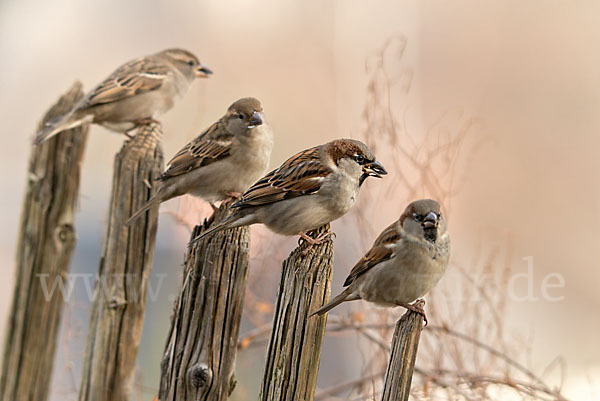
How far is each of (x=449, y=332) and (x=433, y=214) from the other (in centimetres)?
102

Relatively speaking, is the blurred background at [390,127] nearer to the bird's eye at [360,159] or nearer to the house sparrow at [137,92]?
the house sparrow at [137,92]

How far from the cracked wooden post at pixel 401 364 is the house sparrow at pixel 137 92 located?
2148 mm

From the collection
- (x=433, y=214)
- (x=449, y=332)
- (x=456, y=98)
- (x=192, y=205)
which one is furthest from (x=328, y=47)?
(x=433, y=214)

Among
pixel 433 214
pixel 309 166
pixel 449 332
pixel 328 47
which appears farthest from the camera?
pixel 328 47

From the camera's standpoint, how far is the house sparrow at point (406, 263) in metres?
2.62

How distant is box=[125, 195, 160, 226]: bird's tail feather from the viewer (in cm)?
297

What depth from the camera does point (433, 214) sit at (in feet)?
8.43

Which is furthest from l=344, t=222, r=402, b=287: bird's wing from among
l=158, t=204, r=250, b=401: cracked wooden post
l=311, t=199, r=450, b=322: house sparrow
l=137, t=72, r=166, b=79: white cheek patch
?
l=137, t=72, r=166, b=79: white cheek patch

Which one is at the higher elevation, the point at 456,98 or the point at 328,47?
the point at 328,47

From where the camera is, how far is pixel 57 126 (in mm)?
3576

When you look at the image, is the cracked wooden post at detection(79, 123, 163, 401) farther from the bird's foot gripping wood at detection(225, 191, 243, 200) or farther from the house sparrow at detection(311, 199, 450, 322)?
the house sparrow at detection(311, 199, 450, 322)

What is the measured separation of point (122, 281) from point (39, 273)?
75 cm

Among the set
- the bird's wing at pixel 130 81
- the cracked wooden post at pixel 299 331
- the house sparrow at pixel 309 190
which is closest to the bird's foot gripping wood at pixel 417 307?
the cracked wooden post at pixel 299 331

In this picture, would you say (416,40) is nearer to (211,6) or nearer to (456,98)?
(456,98)
